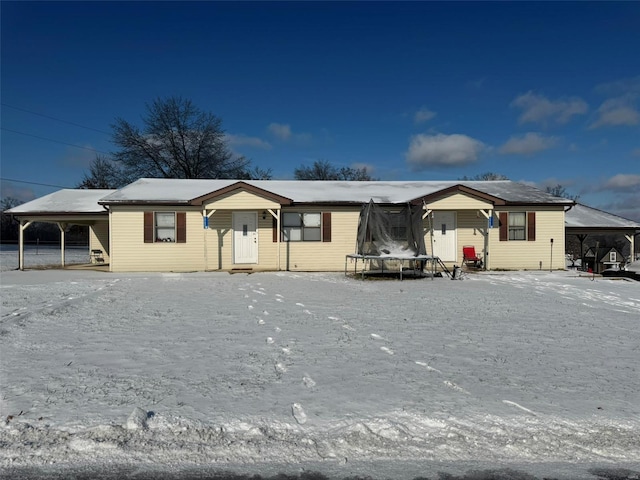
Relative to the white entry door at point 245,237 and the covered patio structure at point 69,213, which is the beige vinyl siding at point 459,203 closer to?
the white entry door at point 245,237

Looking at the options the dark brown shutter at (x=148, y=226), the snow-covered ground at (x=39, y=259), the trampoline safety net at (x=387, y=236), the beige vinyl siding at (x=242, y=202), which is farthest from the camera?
the snow-covered ground at (x=39, y=259)

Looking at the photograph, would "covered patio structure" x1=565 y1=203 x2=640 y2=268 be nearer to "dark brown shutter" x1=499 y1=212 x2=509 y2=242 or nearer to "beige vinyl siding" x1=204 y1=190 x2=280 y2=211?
"dark brown shutter" x1=499 y1=212 x2=509 y2=242

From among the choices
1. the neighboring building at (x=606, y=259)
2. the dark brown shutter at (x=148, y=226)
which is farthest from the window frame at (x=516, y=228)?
the dark brown shutter at (x=148, y=226)

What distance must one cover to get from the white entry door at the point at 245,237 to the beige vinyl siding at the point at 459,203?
6868 millimetres

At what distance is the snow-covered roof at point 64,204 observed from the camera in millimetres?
18553

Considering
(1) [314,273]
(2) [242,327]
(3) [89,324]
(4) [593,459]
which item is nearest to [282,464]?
(4) [593,459]

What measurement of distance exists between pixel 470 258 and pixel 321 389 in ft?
46.8

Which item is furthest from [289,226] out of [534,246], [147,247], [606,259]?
[606,259]

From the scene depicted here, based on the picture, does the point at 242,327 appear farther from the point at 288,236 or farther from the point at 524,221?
the point at 524,221

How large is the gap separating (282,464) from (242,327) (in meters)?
4.13

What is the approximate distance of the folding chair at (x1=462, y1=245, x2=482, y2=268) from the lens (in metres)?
17.4

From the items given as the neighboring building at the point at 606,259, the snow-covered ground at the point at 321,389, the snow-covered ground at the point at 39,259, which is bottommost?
the snow-covered ground at the point at 321,389

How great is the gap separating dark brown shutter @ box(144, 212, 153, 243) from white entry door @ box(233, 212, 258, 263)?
3.12 metres

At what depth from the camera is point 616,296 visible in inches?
438
